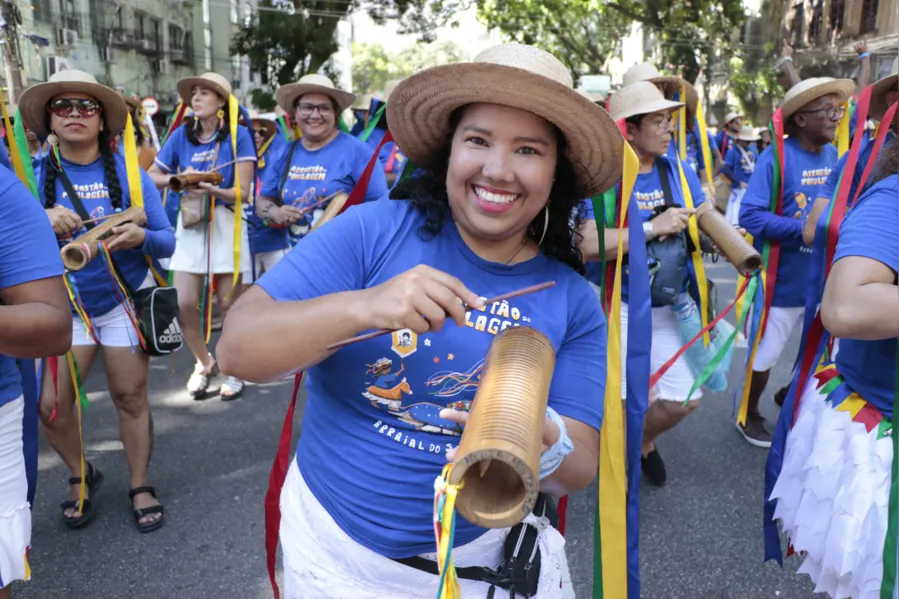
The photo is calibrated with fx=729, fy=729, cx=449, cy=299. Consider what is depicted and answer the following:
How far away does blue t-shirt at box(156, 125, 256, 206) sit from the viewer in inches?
206

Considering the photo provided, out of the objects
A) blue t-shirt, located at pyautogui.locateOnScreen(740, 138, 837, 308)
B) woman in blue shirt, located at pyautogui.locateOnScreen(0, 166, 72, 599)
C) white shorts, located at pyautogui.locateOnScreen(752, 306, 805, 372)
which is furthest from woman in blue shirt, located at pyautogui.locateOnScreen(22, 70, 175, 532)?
white shorts, located at pyautogui.locateOnScreen(752, 306, 805, 372)

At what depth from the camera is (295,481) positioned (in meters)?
1.74

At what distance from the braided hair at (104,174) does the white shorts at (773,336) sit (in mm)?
3576

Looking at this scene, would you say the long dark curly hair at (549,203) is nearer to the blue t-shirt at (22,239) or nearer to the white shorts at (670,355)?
the blue t-shirt at (22,239)

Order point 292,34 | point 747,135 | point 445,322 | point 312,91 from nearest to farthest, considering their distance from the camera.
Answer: point 445,322, point 312,91, point 747,135, point 292,34

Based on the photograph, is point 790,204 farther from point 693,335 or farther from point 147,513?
point 147,513

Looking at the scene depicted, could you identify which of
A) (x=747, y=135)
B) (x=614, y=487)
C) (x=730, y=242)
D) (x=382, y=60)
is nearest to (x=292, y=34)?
(x=747, y=135)

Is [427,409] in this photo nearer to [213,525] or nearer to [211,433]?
[213,525]

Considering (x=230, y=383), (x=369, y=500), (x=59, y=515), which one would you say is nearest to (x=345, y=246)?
(x=369, y=500)

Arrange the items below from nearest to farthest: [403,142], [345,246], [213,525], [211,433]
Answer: [345,246], [403,142], [213,525], [211,433]

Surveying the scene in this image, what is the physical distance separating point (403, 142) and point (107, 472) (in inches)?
121

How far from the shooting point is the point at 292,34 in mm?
22297

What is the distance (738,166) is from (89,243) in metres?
10.6

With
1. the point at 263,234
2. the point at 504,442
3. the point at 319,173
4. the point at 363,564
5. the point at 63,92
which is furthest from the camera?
the point at 263,234
